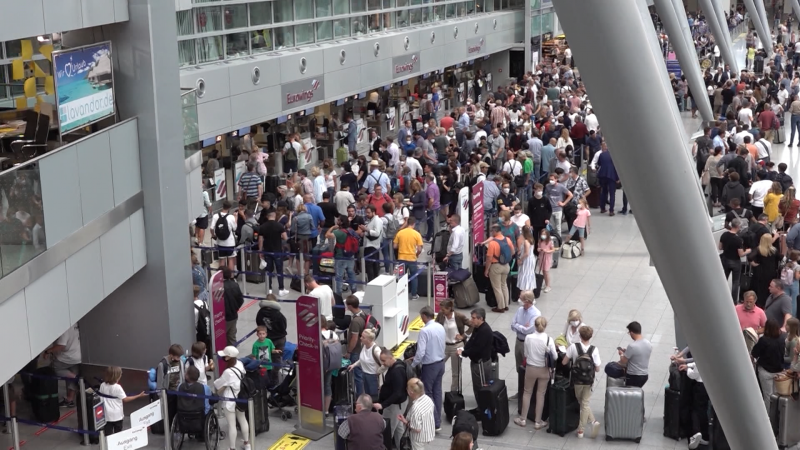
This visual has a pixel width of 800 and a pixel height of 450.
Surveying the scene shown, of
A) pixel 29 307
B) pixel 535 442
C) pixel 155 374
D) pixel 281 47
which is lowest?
pixel 535 442

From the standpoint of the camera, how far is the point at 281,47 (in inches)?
974

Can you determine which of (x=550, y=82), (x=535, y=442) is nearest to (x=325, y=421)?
(x=535, y=442)

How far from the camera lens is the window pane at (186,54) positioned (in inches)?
806

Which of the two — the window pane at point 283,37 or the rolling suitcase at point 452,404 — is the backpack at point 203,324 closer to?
the rolling suitcase at point 452,404

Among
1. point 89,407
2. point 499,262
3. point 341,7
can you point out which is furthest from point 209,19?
point 89,407

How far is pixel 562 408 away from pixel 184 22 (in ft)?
41.9

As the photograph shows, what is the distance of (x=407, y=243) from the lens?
15.4 m

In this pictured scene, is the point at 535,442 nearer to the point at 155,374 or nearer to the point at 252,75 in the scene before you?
the point at 155,374

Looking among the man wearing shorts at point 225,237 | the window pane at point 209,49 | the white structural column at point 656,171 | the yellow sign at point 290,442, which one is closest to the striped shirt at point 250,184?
the man wearing shorts at point 225,237

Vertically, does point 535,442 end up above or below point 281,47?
below

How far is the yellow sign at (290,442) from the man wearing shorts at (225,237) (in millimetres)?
5419

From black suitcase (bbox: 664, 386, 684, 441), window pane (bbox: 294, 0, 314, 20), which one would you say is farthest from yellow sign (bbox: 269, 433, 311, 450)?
window pane (bbox: 294, 0, 314, 20)

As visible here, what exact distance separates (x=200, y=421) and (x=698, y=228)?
8397 millimetres

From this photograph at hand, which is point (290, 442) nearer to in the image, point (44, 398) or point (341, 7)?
point (44, 398)
